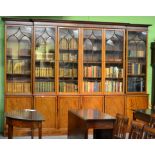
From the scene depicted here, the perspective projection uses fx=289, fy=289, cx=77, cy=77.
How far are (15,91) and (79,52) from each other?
5.22 feet

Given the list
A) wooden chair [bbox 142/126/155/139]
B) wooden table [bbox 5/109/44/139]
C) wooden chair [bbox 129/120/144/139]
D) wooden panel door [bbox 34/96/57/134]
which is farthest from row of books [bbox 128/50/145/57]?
wooden chair [bbox 142/126/155/139]

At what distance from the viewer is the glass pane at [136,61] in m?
6.57

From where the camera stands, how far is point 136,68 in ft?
21.7

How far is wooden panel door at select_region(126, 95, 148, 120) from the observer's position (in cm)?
651

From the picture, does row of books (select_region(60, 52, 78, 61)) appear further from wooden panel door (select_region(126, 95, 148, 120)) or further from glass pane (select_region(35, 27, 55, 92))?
wooden panel door (select_region(126, 95, 148, 120))

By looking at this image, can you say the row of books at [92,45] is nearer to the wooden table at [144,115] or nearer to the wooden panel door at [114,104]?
the wooden panel door at [114,104]

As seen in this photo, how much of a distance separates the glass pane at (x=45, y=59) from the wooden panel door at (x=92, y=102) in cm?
73

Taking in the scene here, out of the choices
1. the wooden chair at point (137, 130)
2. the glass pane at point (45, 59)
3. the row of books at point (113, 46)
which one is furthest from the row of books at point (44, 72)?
the wooden chair at point (137, 130)

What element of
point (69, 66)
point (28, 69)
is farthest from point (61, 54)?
point (28, 69)

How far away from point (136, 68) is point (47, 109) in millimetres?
2236

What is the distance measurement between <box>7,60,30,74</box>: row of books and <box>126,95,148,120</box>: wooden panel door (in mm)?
2345

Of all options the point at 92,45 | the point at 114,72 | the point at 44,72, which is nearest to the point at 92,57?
the point at 92,45
